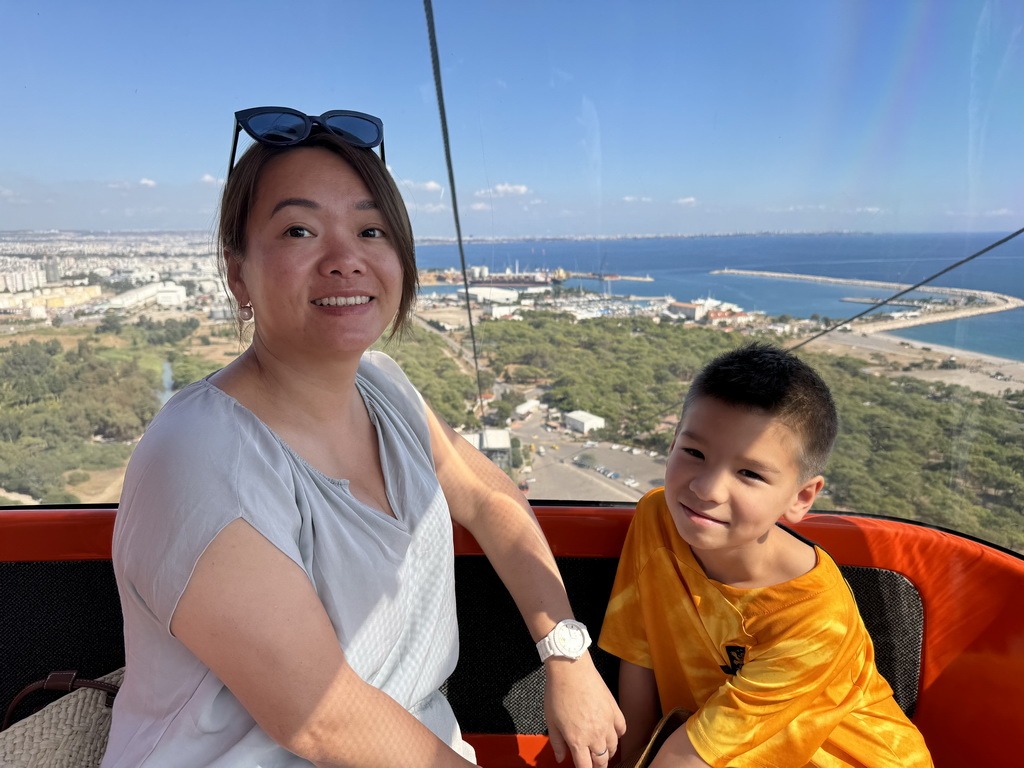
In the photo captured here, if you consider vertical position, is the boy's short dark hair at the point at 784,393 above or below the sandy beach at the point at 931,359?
above

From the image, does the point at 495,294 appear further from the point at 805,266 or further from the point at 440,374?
the point at 805,266

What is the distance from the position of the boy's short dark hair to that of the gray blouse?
1.72ft

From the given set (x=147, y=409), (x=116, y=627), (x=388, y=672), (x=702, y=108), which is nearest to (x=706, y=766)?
(x=388, y=672)

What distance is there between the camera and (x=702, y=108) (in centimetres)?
1141

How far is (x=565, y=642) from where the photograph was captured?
1.11 metres

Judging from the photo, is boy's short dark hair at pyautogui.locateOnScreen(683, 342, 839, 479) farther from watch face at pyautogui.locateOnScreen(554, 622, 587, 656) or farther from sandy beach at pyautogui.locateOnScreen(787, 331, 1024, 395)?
sandy beach at pyautogui.locateOnScreen(787, 331, 1024, 395)

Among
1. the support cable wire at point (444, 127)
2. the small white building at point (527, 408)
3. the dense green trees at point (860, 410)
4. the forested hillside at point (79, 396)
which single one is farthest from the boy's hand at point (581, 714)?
the forested hillside at point (79, 396)

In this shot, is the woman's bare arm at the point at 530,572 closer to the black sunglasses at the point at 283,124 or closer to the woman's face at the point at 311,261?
the woman's face at the point at 311,261

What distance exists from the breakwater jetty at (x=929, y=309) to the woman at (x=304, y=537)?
5.48m

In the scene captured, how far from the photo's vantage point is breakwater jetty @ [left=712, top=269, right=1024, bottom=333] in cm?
605

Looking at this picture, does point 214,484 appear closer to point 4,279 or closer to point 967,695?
point 967,695

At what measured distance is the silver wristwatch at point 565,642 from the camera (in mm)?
1103

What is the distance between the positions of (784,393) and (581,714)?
62 cm

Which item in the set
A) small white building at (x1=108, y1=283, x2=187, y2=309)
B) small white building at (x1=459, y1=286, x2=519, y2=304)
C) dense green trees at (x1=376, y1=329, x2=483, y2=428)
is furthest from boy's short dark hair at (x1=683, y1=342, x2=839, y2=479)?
small white building at (x1=108, y1=283, x2=187, y2=309)
